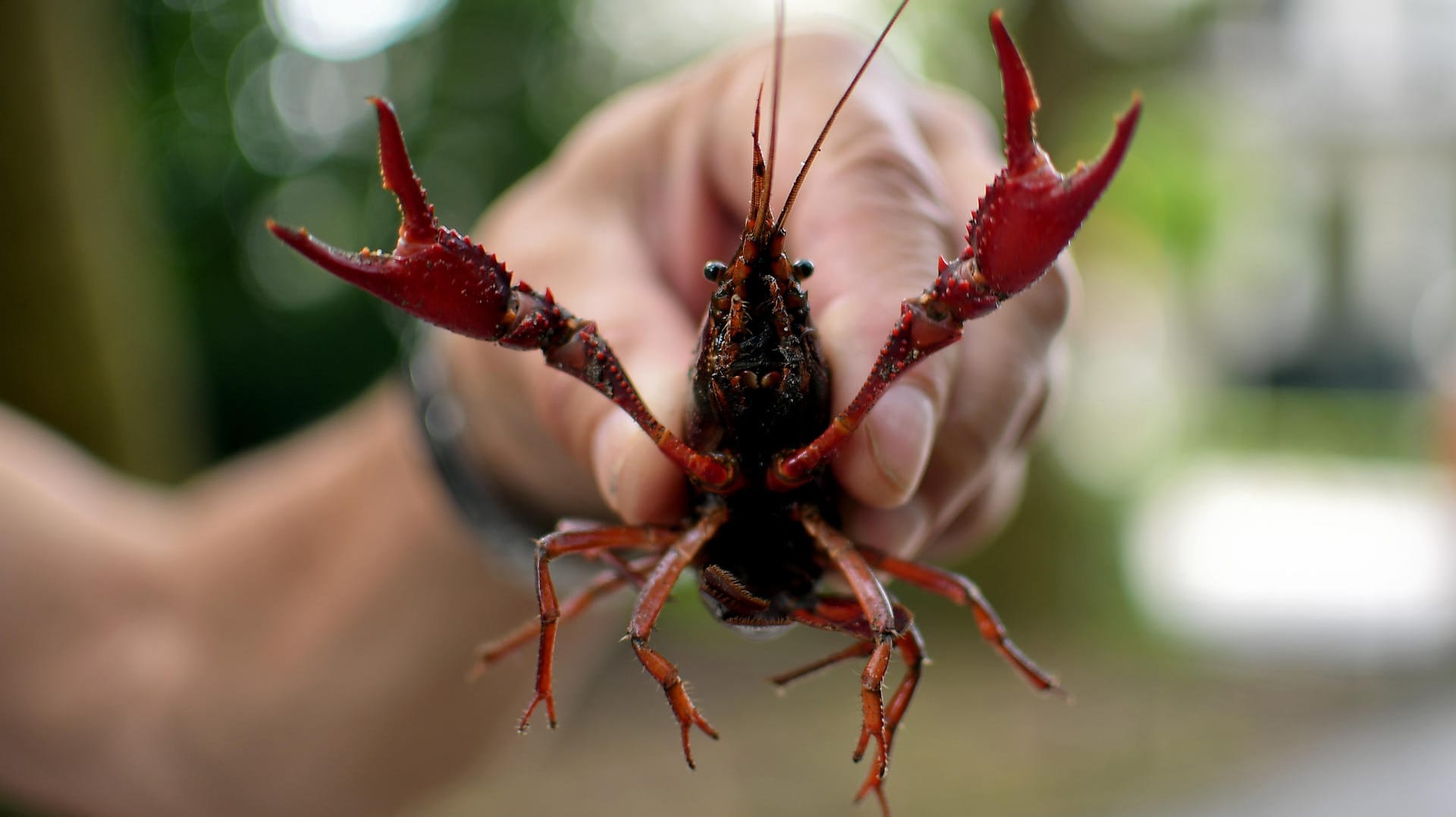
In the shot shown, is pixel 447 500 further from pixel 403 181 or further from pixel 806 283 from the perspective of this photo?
pixel 403 181

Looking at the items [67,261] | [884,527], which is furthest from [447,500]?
[67,261]

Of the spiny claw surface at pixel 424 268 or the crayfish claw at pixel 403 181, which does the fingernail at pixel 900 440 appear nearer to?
the spiny claw surface at pixel 424 268

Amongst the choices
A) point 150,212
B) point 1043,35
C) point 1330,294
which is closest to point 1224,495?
point 1043,35

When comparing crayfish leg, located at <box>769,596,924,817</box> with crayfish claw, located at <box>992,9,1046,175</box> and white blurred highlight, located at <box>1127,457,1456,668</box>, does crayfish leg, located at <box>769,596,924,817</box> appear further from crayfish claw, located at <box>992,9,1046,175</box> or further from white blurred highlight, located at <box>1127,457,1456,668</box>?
white blurred highlight, located at <box>1127,457,1456,668</box>

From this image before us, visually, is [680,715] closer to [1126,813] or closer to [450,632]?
[450,632]

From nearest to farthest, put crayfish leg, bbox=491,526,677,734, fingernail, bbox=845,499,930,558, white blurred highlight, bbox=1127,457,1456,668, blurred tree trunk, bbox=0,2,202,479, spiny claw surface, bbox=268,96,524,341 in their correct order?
1. spiny claw surface, bbox=268,96,524,341
2. crayfish leg, bbox=491,526,677,734
3. fingernail, bbox=845,499,930,558
4. blurred tree trunk, bbox=0,2,202,479
5. white blurred highlight, bbox=1127,457,1456,668

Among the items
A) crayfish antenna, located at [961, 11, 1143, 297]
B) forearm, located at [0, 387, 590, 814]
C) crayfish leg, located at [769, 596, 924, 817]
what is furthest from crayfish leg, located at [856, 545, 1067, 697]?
forearm, located at [0, 387, 590, 814]

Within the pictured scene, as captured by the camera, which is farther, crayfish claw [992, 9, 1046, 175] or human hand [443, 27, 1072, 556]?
human hand [443, 27, 1072, 556]

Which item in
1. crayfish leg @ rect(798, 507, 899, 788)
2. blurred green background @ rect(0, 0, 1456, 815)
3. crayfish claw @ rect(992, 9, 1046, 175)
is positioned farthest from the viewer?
blurred green background @ rect(0, 0, 1456, 815)
